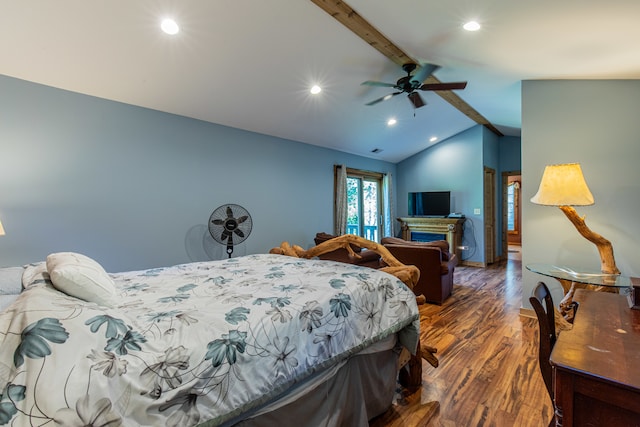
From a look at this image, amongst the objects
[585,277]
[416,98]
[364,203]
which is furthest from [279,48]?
[364,203]

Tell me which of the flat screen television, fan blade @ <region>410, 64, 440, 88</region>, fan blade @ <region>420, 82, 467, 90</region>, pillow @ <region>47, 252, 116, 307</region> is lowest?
pillow @ <region>47, 252, 116, 307</region>

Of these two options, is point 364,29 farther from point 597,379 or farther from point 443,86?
point 597,379

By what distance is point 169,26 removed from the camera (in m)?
2.35

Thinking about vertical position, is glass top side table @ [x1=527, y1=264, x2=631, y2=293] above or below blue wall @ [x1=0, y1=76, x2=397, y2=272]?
below

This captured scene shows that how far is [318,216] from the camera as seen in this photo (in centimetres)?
543

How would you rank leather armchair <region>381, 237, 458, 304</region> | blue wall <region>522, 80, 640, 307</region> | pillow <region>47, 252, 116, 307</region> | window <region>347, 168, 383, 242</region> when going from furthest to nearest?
window <region>347, 168, 383, 242</region> < leather armchair <region>381, 237, 458, 304</region> < blue wall <region>522, 80, 640, 307</region> < pillow <region>47, 252, 116, 307</region>

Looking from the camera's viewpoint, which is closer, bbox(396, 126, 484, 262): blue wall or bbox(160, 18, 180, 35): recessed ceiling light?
bbox(160, 18, 180, 35): recessed ceiling light

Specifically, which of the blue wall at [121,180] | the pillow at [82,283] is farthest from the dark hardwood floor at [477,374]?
the blue wall at [121,180]

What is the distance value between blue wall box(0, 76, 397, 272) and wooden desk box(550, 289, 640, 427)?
3675 mm

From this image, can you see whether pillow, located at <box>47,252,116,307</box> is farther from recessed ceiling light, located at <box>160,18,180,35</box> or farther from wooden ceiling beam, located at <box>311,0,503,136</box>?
wooden ceiling beam, located at <box>311,0,503,136</box>

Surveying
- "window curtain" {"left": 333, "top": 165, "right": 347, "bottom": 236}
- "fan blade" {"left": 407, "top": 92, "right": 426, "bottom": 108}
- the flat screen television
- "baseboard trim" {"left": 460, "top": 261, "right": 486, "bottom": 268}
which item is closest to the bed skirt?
"fan blade" {"left": 407, "top": 92, "right": 426, "bottom": 108}

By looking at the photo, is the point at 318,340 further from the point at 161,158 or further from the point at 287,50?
the point at 161,158

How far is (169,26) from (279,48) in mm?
937

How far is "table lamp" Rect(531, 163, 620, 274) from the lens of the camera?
8.11ft
